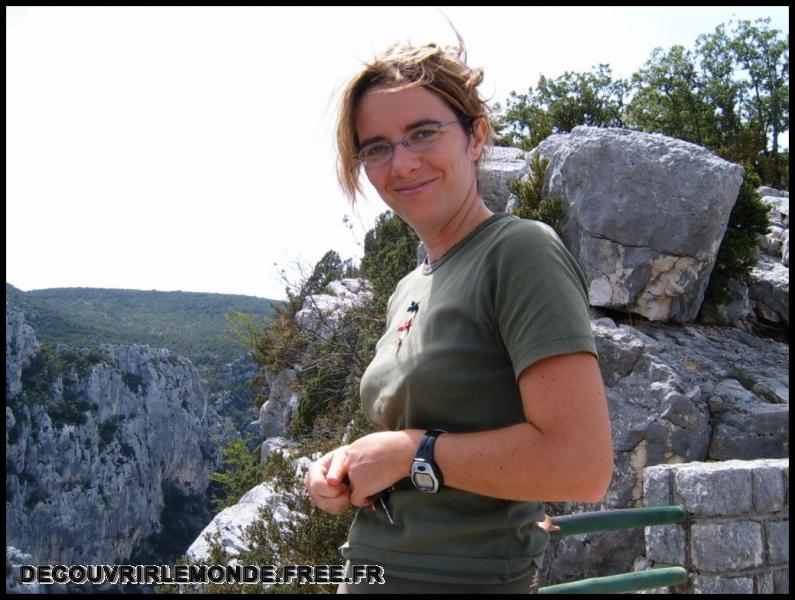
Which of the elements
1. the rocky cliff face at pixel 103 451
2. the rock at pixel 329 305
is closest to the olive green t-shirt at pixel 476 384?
the rock at pixel 329 305

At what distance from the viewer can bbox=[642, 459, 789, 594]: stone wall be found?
4.17 m

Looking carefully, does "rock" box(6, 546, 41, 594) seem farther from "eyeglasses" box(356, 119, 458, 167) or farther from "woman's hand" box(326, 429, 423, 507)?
"eyeglasses" box(356, 119, 458, 167)

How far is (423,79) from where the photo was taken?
1.34 m

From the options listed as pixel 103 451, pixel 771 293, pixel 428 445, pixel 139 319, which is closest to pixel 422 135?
pixel 428 445

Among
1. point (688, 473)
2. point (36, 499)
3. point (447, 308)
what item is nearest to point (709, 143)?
point (688, 473)

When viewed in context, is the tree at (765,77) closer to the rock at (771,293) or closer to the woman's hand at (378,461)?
the rock at (771,293)

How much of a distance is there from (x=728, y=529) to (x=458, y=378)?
3.81 metres

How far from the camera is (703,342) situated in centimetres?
703

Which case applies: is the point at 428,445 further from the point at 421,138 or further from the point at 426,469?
the point at 421,138

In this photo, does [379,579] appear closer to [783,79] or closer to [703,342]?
[703,342]

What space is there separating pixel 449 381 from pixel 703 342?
6631 millimetres

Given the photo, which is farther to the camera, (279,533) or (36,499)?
(36,499)

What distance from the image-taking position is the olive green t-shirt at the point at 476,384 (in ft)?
3.61

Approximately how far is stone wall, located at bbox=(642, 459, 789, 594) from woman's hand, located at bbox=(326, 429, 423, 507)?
3642mm
